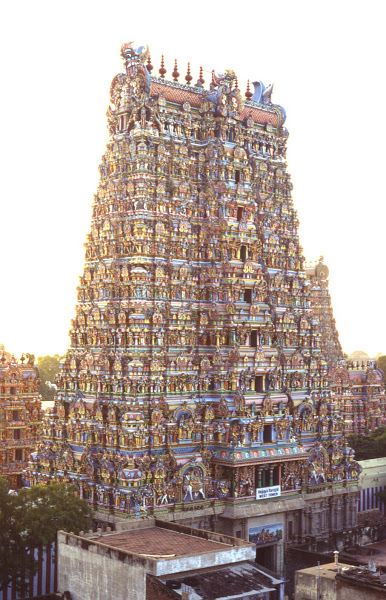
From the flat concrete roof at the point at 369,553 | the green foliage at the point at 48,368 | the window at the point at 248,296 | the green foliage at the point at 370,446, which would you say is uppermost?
the window at the point at 248,296

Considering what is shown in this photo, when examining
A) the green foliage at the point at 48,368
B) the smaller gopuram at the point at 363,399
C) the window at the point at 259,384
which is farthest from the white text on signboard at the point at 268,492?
the green foliage at the point at 48,368

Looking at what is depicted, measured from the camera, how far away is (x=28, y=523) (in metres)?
36.8

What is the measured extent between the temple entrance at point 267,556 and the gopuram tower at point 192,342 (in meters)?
0.68

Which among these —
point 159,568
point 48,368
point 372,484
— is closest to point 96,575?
point 159,568

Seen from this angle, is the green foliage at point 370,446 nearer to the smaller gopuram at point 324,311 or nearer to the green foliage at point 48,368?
the smaller gopuram at point 324,311

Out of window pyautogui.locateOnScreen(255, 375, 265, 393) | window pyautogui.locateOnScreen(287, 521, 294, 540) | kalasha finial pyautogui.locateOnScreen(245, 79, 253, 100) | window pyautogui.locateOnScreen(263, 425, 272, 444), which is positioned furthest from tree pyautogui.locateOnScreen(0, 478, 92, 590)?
kalasha finial pyautogui.locateOnScreen(245, 79, 253, 100)

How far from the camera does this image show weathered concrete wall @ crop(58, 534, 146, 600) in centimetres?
3078

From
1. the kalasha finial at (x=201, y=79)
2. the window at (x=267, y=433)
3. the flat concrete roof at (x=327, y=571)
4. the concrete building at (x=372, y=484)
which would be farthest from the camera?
the concrete building at (x=372, y=484)

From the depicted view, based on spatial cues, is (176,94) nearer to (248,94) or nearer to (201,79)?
(201,79)

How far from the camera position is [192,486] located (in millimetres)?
42000

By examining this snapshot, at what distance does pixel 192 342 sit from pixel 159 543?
489 inches

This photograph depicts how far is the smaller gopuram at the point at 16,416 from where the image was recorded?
2248 inches

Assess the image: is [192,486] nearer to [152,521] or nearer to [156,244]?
[152,521]

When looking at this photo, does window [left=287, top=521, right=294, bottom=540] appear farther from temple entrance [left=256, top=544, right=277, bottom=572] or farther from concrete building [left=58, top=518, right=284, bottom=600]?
concrete building [left=58, top=518, right=284, bottom=600]
